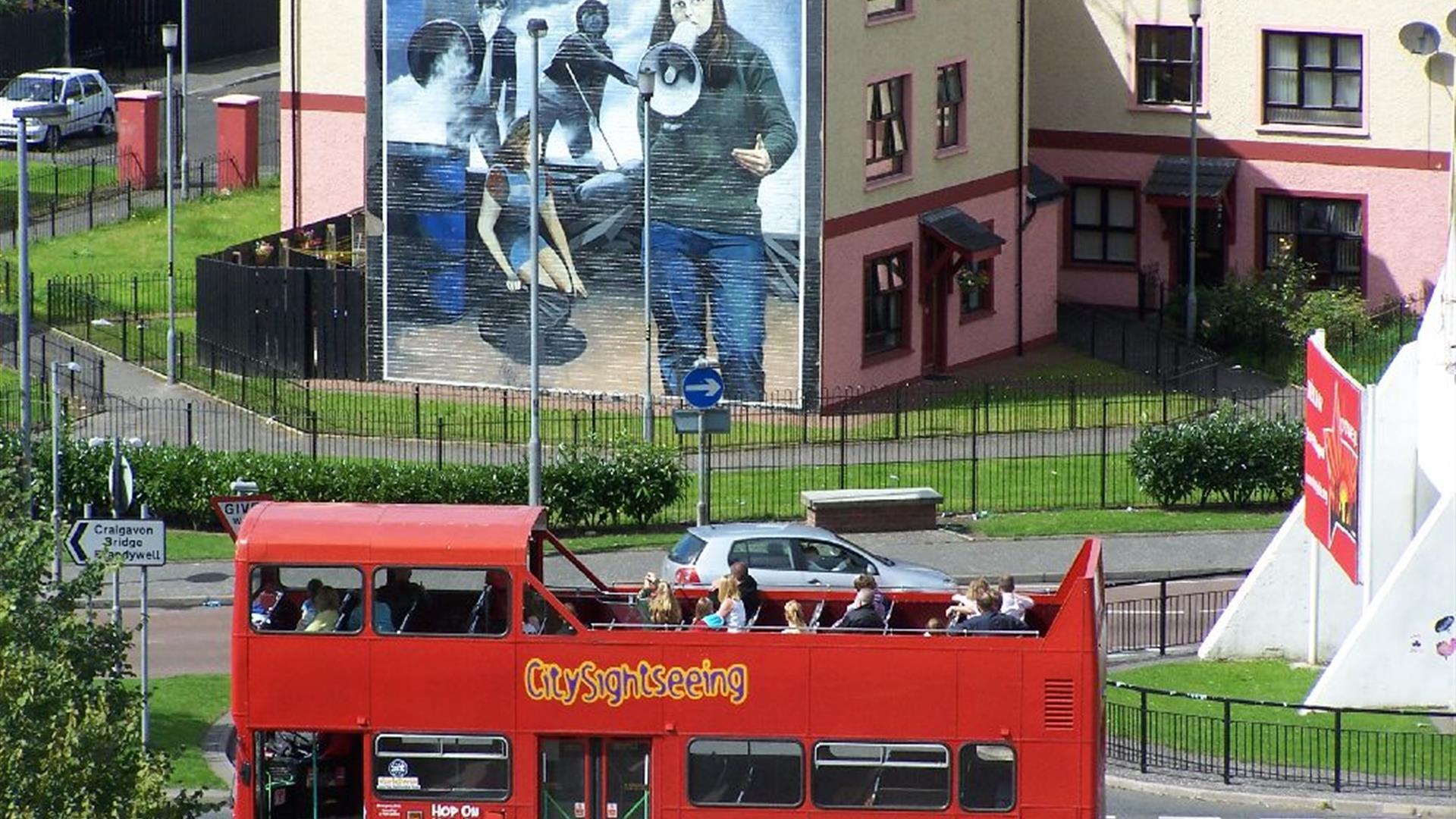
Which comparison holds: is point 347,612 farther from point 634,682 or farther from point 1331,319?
point 1331,319

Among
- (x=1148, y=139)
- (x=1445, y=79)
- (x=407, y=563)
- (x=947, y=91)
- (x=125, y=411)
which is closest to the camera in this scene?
(x=407, y=563)

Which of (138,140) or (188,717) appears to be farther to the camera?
(138,140)

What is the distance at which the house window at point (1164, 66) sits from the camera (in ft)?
191

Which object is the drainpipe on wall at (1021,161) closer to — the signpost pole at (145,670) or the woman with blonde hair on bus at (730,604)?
the signpost pole at (145,670)

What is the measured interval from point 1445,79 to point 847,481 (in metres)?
13.1

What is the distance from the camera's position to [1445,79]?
35031 mm

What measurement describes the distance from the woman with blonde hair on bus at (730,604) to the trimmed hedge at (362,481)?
52.4ft

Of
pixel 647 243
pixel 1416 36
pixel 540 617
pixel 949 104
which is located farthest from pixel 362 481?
pixel 540 617

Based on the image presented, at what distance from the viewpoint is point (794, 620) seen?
83.0 ft

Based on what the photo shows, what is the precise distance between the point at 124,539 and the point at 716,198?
71.3ft

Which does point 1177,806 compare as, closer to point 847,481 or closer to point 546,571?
point 546,571

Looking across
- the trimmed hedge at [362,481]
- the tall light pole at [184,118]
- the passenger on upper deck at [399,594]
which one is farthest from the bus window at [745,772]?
the tall light pole at [184,118]

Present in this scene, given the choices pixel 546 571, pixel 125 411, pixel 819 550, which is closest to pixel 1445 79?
pixel 819 550

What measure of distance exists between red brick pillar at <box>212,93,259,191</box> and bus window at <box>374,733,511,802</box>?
41.5 m
